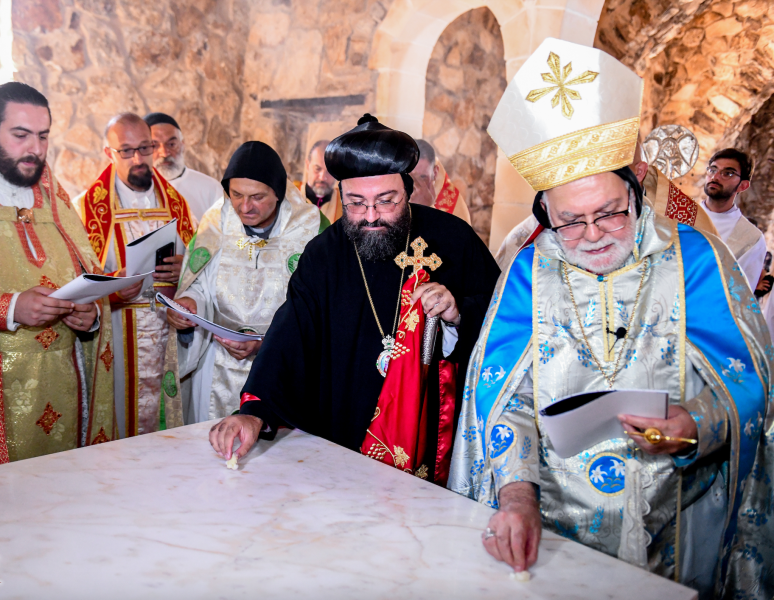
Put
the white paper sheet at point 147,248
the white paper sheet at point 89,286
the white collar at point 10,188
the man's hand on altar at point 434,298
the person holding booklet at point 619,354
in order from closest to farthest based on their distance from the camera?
the person holding booklet at point 619,354
the man's hand on altar at point 434,298
the white paper sheet at point 89,286
the white collar at point 10,188
the white paper sheet at point 147,248

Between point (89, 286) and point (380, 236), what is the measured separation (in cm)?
127

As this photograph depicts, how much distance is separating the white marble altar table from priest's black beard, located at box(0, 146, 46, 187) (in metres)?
1.79

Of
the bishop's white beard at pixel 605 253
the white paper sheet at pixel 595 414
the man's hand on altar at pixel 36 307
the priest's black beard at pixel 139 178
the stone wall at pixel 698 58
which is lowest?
the man's hand on altar at pixel 36 307

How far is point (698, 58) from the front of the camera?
27.6 feet

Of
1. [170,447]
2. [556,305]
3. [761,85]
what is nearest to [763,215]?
[761,85]

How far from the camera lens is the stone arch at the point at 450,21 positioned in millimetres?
4988

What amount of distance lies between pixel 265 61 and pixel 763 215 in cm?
863

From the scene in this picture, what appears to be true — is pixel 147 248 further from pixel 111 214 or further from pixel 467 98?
pixel 467 98

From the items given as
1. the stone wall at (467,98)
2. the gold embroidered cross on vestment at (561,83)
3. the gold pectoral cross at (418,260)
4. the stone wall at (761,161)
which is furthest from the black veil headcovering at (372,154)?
the stone wall at (761,161)

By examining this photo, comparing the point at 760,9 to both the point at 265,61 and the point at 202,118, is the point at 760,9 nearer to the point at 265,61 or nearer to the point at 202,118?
the point at 265,61

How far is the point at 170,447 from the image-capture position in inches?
75.4

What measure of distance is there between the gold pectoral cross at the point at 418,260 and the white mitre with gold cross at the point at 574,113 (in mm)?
688

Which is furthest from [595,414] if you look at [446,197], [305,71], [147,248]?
[305,71]

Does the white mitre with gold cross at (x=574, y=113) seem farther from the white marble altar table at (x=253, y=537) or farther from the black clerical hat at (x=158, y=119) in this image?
the black clerical hat at (x=158, y=119)
